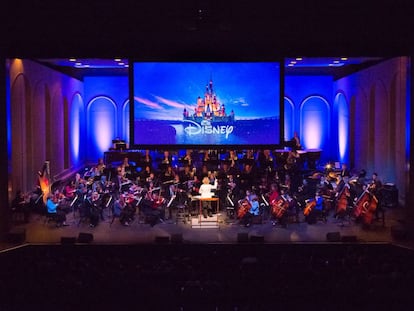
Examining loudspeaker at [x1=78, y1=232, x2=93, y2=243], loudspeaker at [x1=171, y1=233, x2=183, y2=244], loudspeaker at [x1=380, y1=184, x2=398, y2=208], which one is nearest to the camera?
loudspeaker at [x1=171, y1=233, x2=183, y2=244]

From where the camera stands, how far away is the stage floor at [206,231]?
1512 centimetres

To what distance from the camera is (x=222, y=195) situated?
56.5 ft

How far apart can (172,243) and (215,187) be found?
10.4ft

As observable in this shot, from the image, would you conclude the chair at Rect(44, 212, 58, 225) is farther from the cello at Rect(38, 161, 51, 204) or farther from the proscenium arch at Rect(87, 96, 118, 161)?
the proscenium arch at Rect(87, 96, 118, 161)

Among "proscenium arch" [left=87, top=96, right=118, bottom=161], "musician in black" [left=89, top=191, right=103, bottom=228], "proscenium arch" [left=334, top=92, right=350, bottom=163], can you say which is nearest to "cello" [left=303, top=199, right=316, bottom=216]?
"musician in black" [left=89, top=191, right=103, bottom=228]

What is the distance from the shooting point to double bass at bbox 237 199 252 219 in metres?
16.4

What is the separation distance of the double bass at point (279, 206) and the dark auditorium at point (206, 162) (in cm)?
4

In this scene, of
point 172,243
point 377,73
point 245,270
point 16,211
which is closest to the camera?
point 245,270

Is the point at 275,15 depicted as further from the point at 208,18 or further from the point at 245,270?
the point at 245,270

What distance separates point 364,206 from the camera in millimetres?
16078

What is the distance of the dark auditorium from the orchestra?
0.16 feet

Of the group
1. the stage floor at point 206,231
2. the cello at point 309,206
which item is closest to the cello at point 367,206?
the stage floor at point 206,231

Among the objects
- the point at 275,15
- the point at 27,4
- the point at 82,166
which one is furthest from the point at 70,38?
the point at 82,166

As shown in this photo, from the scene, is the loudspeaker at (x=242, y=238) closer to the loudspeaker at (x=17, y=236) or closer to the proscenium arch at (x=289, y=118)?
the loudspeaker at (x=17, y=236)
